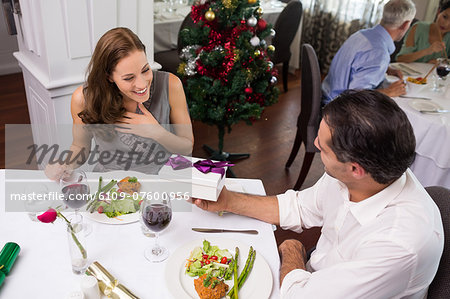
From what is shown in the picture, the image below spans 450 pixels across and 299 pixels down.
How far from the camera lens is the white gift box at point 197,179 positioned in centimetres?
123

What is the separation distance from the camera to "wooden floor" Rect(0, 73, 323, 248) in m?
3.06

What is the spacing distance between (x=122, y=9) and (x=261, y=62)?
3.01 ft

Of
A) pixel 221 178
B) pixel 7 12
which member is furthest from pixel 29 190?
pixel 7 12

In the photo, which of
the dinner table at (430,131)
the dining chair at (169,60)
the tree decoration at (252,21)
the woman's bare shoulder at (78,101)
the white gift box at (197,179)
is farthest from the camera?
the dining chair at (169,60)

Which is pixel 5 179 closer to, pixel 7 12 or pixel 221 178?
pixel 221 178

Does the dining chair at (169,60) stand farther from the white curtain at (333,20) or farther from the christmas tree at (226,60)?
the white curtain at (333,20)

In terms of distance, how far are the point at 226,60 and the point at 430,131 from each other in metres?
1.21

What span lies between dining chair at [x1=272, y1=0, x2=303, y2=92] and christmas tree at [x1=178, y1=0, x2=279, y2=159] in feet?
4.23

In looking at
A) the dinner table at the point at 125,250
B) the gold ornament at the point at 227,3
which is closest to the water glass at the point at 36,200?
the dinner table at the point at 125,250

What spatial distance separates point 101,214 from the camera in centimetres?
128

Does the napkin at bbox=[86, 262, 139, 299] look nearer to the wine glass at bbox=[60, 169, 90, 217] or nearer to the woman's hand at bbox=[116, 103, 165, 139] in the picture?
the wine glass at bbox=[60, 169, 90, 217]

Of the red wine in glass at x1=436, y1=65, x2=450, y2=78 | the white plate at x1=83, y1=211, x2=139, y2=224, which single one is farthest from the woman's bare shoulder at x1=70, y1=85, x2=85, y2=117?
the red wine in glass at x1=436, y1=65, x2=450, y2=78

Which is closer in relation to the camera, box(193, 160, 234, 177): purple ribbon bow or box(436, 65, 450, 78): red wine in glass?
box(193, 160, 234, 177): purple ribbon bow

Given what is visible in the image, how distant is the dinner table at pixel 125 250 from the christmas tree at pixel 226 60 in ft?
4.06
